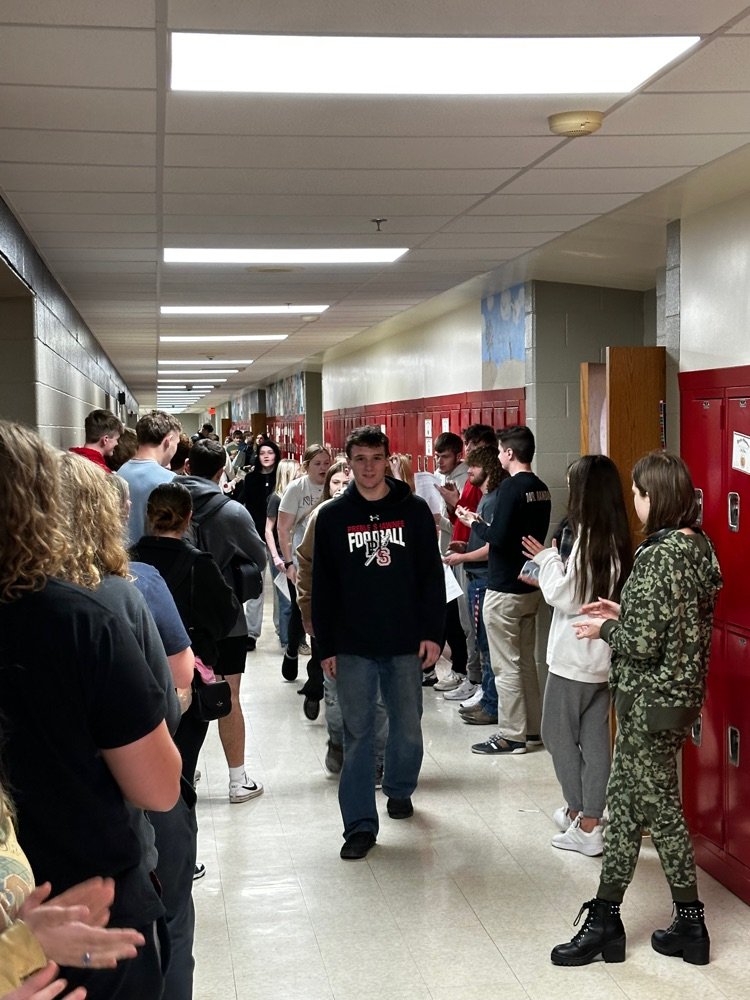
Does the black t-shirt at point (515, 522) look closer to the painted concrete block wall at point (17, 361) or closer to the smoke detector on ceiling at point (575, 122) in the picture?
the painted concrete block wall at point (17, 361)

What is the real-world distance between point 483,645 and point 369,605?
2.29 metres

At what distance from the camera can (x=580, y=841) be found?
14.8ft

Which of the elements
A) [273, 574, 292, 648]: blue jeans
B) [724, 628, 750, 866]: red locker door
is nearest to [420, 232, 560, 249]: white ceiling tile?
[724, 628, 750, 866]: red locker door

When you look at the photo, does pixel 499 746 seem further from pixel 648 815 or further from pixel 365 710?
pixel 648 815

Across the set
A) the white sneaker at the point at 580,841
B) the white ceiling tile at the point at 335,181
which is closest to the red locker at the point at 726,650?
the white sneaker at the point at 580,841

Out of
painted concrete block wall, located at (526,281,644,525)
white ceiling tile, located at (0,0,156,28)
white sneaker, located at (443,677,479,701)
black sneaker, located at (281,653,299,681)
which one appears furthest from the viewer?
black sneaker, located at (281,653,299,681)

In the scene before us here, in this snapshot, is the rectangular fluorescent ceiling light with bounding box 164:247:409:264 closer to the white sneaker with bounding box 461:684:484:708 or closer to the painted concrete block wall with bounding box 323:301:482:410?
the painted concrete block wall with bounding box 323:301:482:410

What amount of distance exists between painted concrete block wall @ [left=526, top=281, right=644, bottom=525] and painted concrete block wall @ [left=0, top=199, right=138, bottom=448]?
2993 mm

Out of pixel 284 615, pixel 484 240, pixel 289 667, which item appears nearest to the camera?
pixel 484 240

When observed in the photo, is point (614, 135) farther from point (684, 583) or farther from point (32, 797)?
point (32, 797)

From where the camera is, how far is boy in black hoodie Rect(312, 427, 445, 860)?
4535 millimetres

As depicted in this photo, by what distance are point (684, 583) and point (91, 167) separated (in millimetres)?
2405

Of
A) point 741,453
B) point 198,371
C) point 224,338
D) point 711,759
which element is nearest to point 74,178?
point 741,453

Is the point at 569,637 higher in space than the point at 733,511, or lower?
lower
